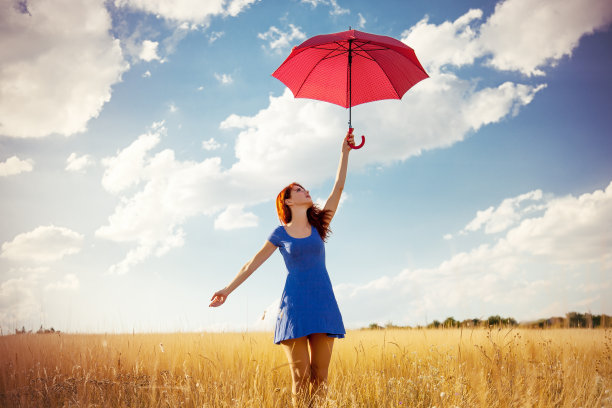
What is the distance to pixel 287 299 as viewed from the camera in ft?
14.1

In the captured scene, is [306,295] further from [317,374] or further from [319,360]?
[317,374]

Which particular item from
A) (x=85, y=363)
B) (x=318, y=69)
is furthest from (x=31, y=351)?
(x=318, y=69)

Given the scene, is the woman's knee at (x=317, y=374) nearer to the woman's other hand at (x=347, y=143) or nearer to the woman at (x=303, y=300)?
the woman at (x=303, y=300)

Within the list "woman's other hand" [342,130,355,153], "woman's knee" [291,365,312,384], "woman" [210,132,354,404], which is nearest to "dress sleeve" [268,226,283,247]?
"woman" [210,132,354,404]

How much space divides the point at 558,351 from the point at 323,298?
5793 millimetres

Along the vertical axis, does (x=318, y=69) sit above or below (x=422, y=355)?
above

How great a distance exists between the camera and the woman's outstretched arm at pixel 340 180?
16.4 ft

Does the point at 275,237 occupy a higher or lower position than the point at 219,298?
higher

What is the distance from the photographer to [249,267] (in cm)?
456

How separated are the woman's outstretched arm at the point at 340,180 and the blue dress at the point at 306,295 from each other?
1.85ft

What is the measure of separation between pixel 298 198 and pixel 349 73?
7.43 ft

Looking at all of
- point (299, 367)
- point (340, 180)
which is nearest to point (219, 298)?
point (299, 367)

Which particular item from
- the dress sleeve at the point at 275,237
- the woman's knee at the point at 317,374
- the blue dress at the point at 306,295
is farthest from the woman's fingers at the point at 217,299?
the woman's knee at the point at 317,374

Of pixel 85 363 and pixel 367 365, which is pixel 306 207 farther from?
pixel 85 363
